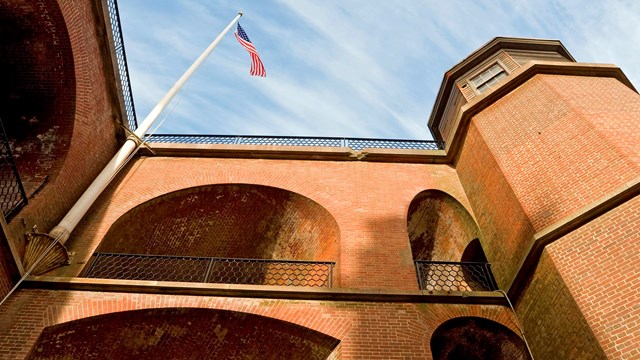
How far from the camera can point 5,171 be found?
27.9 feet

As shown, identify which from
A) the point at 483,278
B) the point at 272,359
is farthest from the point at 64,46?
the point at 483,278

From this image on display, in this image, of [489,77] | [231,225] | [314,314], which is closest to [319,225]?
[231,225]

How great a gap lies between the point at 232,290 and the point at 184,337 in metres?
1.15

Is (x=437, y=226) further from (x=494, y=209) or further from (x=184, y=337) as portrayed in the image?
(x=184, y=337)

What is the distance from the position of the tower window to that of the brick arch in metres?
4.42

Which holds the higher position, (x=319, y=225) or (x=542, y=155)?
(x=542, y=155)

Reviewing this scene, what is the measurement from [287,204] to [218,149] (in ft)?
8.03

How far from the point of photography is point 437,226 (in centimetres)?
1012

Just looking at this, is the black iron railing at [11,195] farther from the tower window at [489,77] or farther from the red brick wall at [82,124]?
the tower window at [489,77]

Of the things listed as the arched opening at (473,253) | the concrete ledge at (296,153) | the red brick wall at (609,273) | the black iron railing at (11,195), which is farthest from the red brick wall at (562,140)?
the black iron railing at (11,195)

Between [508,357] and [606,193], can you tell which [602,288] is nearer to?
[606,193]

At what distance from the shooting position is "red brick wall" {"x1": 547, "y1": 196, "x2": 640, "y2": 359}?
511 cm

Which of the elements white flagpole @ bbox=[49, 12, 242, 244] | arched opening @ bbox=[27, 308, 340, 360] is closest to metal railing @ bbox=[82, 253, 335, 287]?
white flagpole @ bbox=[49, 12, 242, 244]

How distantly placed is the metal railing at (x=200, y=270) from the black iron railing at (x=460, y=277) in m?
2.06
